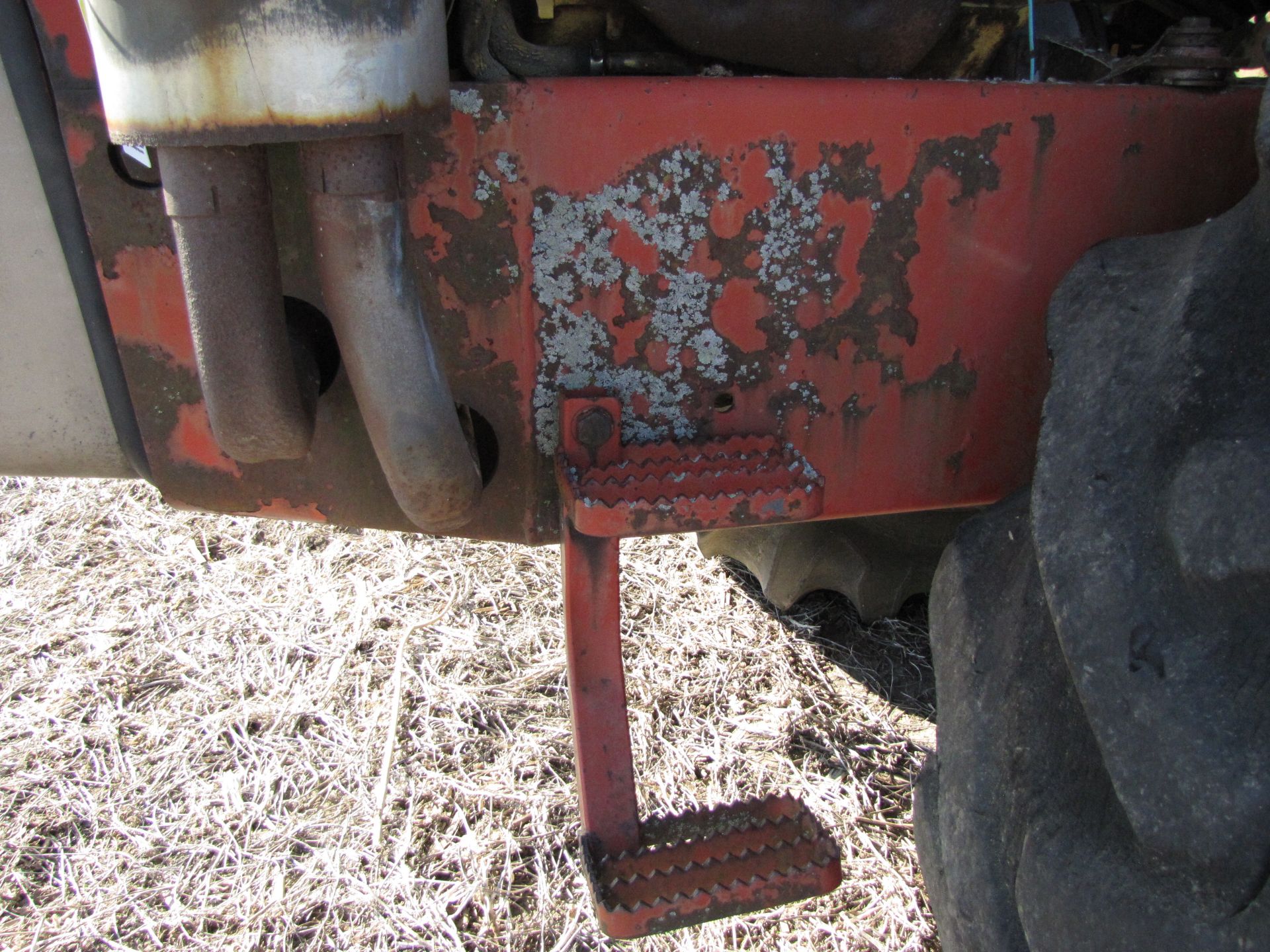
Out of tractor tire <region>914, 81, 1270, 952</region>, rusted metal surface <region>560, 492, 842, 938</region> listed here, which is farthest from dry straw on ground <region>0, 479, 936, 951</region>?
tractor tire <region>914, 81, 1270, 952</region>

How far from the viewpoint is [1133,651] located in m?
0.66

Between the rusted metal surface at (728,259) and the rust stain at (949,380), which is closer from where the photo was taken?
the rusted metal surface at (728,259)

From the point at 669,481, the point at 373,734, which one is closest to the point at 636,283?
the point at 669,481

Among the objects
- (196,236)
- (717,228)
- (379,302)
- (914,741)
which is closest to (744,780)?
(914,741)

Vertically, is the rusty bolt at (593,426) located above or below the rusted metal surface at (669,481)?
above

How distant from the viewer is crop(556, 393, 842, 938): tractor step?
92 cm

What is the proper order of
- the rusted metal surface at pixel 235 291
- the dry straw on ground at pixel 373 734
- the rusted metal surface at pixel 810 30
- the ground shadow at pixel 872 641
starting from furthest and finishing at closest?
the ground shadow at pixel 872 641
the dry straw on ground at pixel 373 734
the rusted metal surface at pixel 810 30
the rusted metal surface at pixel 235 291

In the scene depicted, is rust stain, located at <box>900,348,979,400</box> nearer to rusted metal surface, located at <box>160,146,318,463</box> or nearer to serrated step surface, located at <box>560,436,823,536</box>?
serrated step surface, located at <box>560,436,823,536</box>

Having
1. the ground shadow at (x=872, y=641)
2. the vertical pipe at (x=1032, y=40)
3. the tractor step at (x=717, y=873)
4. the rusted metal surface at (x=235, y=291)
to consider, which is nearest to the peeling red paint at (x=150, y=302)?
the rusted metal surface at (x=235, y=291)

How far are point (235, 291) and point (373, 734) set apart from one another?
1.04 m

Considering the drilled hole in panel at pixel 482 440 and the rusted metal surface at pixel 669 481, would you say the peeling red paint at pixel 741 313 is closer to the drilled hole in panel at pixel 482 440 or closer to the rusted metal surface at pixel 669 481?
the rusted metal surface at pixel 669 481

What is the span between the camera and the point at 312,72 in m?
0.69

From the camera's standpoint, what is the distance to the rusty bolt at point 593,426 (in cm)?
98

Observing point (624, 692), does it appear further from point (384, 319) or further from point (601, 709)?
point (384, 319)
